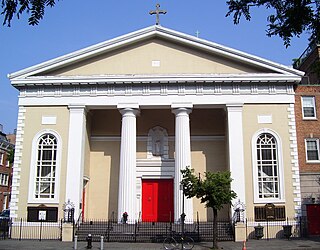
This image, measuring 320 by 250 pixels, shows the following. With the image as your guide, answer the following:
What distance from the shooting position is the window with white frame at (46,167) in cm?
→ 2433

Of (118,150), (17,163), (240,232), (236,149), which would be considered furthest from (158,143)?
(17,163)

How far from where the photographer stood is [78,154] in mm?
24375

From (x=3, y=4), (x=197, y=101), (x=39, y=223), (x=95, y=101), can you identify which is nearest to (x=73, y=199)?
(x=39, y=223)

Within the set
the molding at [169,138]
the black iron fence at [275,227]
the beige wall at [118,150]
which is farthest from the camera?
the molding at [169,138]

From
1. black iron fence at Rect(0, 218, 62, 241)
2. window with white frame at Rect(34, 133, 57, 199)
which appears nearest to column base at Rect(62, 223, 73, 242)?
black iron fence at Rect(0, 218, 62, 241)

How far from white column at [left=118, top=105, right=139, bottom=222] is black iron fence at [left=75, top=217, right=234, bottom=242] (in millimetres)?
941

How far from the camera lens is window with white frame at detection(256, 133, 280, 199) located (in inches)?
937

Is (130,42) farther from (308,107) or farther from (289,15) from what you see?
(289,15)

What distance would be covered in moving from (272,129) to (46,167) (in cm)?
1429

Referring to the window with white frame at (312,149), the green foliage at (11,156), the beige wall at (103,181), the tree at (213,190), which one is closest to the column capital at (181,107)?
the beige wall at (103,181)

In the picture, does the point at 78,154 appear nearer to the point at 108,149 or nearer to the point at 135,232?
the point at 108,149

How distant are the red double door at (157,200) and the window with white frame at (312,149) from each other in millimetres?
9171

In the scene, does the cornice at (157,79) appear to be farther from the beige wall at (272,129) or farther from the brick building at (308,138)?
the brick building at (308,138)

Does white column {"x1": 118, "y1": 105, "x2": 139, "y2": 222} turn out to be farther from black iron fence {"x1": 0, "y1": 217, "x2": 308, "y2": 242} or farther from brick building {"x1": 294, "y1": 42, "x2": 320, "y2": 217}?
brick building {"x1": 294, "y1": 42, "x2": 320, "y2": 217}
